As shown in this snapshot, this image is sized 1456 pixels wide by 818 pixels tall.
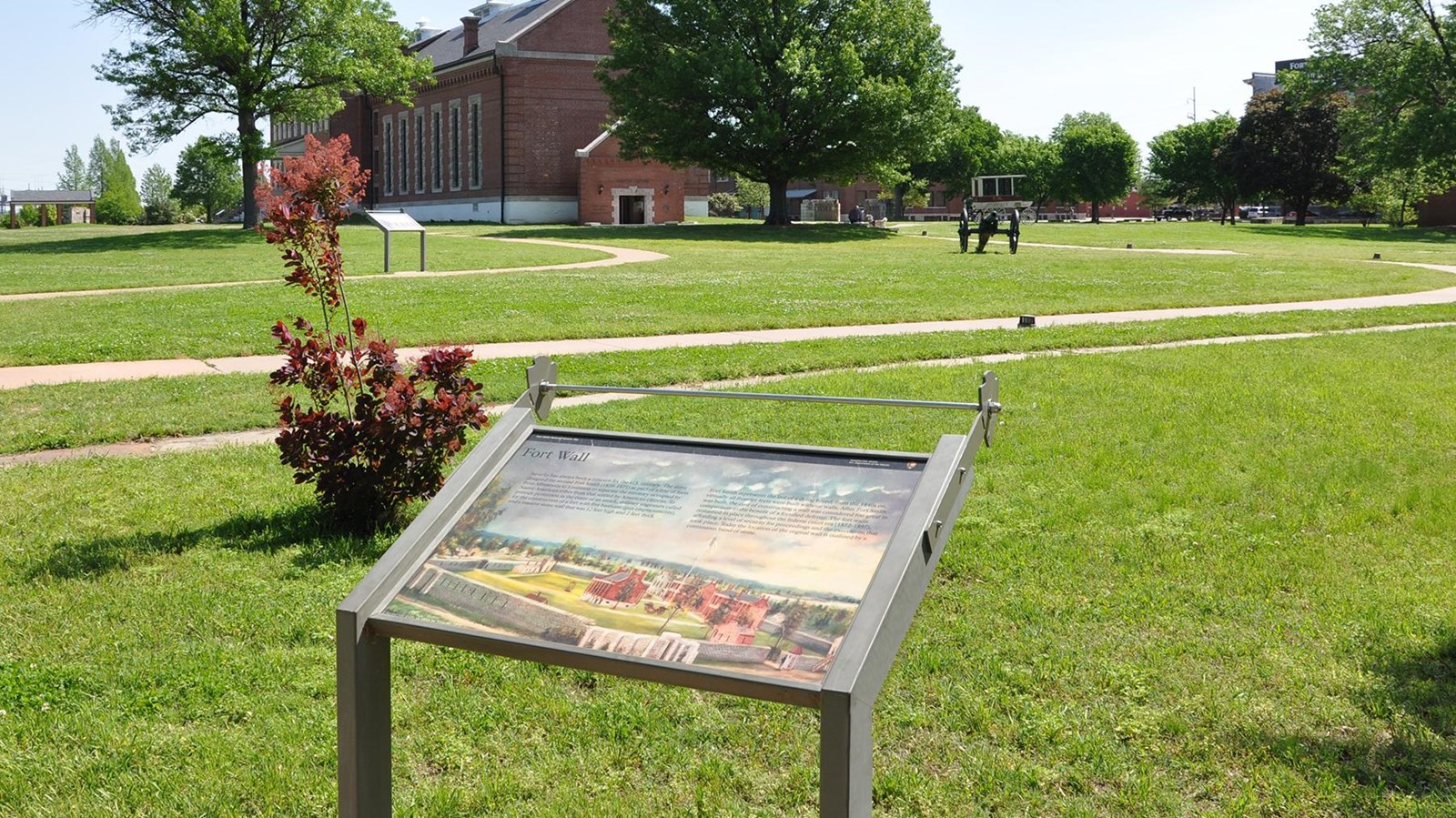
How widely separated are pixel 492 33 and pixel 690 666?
6751 cm

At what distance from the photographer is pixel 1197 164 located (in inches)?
3469

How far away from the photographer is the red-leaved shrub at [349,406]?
20.3 feet

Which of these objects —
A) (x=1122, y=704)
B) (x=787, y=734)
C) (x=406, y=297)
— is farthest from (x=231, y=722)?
(x=406, y=297)

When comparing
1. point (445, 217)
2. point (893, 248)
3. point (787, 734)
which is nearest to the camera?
point (787, 734)

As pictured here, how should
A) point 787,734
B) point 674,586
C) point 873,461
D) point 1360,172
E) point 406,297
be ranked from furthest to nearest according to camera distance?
point 1360,172
point 406,297
point 787,734
point 873,461
point 674,586

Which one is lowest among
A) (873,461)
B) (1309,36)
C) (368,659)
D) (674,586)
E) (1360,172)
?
(368,659)

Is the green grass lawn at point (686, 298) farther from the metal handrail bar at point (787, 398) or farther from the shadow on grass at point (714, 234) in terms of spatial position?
the shadow on grass at point (714, 234)

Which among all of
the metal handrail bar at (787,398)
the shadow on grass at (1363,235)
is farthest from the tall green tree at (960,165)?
the metal handrail bar at (787,398)

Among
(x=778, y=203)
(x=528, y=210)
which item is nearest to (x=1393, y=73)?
(x=778, y=203)

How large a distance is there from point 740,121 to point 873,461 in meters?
45.2

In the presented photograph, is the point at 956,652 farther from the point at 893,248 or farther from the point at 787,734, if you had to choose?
the point at 893,248

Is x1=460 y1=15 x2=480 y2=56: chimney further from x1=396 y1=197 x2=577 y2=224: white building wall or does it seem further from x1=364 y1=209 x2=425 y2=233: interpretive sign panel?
x1=364 y1=209 x2=425 y2=233: interpretive sign panel

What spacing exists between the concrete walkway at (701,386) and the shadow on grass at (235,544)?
7.16ft

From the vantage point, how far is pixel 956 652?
4.84 m
